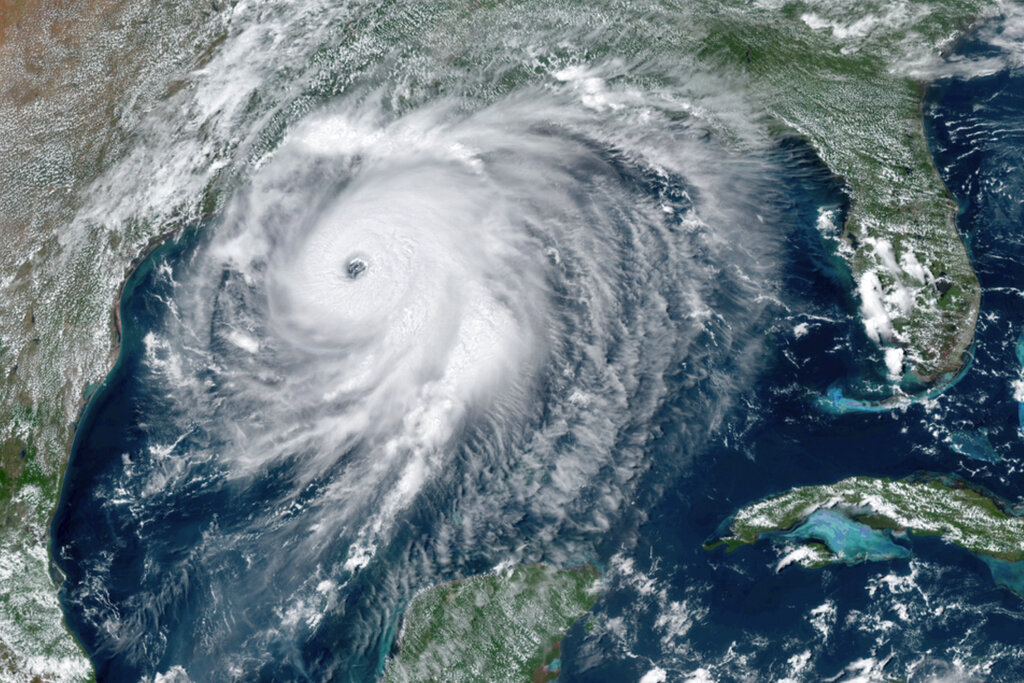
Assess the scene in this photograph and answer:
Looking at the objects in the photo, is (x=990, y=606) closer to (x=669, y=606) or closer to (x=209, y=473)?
(x=669, y=606)

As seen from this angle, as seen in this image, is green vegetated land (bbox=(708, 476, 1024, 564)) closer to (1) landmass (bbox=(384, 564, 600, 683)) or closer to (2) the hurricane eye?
(1) landmass (bbox=(384, 564, 600, 683))

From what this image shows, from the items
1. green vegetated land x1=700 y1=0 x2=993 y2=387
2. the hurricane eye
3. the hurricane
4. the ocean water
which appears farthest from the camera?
the hurricane eye

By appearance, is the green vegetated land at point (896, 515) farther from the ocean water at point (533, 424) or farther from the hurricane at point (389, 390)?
the hurricane at point (389, 390)

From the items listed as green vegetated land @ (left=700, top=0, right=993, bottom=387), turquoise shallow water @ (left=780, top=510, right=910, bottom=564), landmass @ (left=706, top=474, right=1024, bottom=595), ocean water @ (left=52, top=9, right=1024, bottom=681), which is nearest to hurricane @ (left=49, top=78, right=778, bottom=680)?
ocean water @ (left=52, top=9, right=1024, bottom=681)

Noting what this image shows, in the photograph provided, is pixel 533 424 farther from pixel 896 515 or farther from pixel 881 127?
pixel 881 127

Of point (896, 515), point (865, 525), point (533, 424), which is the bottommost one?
point (533, 424)

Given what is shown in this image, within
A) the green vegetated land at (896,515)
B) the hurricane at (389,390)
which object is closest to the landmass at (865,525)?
the green vegetated land at (896,515)

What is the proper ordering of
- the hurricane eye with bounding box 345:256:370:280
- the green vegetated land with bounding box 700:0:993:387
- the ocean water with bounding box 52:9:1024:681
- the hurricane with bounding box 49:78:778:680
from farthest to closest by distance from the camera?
the hurricane eye with bounding box 345:256:370:280
the green vegetated land with bounding box 700:0:993:387
the hurricane with bounding box 49:78:778:680
the ocean water with bounding box 52:9:1024:681

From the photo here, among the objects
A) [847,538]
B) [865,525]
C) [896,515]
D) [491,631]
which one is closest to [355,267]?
[491,631]
